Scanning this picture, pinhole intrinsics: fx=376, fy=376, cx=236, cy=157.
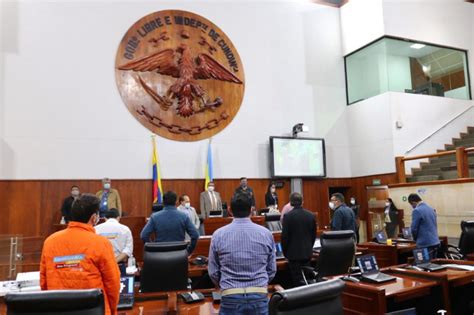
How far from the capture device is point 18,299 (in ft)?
5.58

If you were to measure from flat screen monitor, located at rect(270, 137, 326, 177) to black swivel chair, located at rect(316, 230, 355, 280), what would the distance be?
17.6 ft

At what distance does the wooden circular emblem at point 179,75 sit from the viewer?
353 inches

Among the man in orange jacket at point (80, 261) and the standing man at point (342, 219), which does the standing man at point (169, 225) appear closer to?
the man in orange jacket at point (80, 261)

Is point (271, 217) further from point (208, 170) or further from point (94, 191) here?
point (94, 191)

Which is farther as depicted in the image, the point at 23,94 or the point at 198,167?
the point at 198,167

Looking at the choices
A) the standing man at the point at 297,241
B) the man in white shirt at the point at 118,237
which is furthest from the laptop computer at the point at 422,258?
the man in white shirt at the point at 118,237

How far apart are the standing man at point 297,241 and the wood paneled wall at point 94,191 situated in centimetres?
484

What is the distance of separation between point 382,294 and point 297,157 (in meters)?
7.68

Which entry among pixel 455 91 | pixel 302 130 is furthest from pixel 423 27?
pixel 302 130

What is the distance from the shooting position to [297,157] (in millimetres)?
10203

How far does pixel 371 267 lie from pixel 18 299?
8.48 feet

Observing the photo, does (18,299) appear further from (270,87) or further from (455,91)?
(455,91)

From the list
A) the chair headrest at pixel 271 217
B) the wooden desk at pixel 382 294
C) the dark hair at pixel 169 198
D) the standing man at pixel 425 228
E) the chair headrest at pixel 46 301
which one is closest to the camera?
the chair headrest at pixel 46 301

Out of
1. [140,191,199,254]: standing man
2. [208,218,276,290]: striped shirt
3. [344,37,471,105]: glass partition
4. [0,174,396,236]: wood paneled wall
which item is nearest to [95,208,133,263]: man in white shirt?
[140,191,199,254]: standing man
